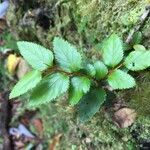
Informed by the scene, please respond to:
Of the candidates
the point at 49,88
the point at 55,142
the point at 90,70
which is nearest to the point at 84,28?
the point at 90,70

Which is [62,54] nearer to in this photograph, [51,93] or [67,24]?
[51,93]

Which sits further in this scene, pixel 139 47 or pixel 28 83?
pixel 139 47

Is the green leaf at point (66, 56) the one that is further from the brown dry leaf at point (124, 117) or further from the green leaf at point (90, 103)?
the brown dry leaf at point (124, 117)

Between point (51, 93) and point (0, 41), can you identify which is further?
point (0, 41)

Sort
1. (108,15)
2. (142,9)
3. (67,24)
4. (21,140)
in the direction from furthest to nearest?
(21,140) < (67,24) < (108,15) < (142,9)

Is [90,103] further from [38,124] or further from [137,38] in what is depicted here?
[38,124]

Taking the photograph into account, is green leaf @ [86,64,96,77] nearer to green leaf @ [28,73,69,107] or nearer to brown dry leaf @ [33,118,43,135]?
green leaf @ [28,73,69,107]

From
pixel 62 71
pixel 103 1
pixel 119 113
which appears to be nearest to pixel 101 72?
pixel 62 71
